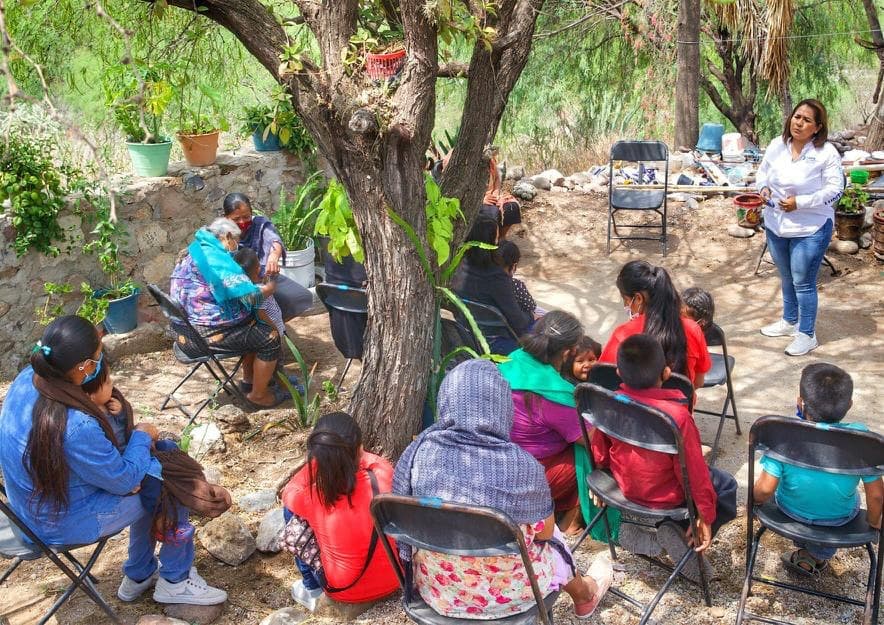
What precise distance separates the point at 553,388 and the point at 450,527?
1062 millimetres

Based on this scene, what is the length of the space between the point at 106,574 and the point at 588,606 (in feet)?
6.39

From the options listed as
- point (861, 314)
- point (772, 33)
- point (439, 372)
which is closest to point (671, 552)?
point (439, 372)

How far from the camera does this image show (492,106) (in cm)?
397

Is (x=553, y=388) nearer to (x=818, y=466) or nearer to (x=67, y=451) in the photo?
(x=818, y=466)

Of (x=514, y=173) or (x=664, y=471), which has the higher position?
(x=514, y=173)

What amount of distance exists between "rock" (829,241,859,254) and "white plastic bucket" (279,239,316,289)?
4.31 metres

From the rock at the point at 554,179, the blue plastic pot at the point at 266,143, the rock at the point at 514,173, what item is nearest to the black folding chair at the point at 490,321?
the blue plastic pot at the point at 266,143

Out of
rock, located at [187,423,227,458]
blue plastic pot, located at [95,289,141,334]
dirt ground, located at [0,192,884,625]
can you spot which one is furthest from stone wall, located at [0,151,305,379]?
rock, located at [187,423,227,458]

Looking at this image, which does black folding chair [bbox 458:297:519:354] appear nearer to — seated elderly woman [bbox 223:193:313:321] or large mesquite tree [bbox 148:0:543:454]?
large mesquite tree [bbox 148:0:543:454]

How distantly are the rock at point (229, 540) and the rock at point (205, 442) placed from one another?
831 mm

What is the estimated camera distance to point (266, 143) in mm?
6621

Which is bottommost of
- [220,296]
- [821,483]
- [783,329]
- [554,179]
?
[783,329]

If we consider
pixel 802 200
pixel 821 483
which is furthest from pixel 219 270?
pixel 802 200

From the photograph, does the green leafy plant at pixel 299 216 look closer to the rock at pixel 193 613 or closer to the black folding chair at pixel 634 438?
the rock at pixel 193 613
